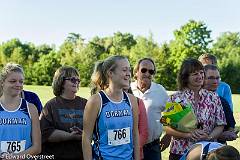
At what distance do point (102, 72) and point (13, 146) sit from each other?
1196 mm

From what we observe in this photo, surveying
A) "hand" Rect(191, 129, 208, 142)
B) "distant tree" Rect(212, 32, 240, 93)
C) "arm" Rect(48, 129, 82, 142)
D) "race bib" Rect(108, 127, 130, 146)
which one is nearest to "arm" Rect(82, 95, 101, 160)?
"race bib" Rect(108, 127, 130, 146)

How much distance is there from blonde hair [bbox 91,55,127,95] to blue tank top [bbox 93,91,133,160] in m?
0.25

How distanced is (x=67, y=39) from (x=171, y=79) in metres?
37.5

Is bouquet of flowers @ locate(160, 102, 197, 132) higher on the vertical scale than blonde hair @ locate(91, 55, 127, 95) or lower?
lower

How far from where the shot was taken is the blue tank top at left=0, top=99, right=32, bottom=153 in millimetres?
4062

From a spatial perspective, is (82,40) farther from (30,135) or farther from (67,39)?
(30,135)

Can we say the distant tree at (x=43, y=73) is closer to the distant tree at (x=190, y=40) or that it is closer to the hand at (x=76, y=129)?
the distant tree at (x=190, y=40)

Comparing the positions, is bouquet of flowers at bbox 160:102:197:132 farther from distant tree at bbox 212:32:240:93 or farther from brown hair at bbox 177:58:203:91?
distant tree at bbox 212:32:240:93

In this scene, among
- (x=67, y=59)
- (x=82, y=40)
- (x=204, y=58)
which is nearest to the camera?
(x=204, y=58)

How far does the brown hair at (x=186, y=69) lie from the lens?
15.1 ft

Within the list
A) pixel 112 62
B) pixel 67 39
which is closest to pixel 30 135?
pixel 112 62

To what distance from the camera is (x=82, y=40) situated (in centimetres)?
7512

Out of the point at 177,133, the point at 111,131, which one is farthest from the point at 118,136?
the point at 177,133

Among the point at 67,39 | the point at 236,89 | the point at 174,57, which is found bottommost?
the point at 236,89
